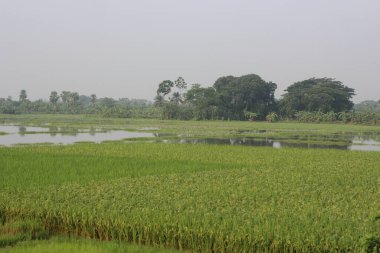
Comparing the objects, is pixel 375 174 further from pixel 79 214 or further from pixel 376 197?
pixel 79 214

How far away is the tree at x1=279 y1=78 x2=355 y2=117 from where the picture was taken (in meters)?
62.2

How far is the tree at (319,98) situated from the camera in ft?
204

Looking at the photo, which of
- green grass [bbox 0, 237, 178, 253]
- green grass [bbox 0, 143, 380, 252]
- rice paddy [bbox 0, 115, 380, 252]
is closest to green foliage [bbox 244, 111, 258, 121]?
green grass [bbox 0, 143, 380, 252]

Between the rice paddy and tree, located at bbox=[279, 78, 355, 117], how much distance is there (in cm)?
5046

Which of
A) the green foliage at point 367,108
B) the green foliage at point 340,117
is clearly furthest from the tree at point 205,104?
the green foliage at point 367,108

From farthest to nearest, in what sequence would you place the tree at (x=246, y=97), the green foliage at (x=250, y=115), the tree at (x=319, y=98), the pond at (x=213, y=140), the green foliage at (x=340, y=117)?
the tree at (x=246, y=97) < the green foliage at (x=250, y=115) < the tree at (x=319, y=98) < the green foliage at (x=340, y=117) < the pond at (x=213, y=140)

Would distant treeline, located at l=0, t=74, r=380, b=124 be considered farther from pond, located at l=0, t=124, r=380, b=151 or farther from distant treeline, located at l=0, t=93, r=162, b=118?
pond, located at l=0, t=124, r=380, b=151

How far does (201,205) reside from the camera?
7844 millimetres

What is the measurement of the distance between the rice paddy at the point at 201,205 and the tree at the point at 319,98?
50.5 meters

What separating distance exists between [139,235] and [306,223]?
2745mm

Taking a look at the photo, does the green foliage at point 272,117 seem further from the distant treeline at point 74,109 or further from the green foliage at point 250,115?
the distant treeline at point 74,109

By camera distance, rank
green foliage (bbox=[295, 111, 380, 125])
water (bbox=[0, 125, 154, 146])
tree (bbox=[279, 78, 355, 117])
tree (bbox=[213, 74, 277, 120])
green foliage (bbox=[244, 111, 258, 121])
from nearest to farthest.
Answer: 1. water (bbox=[0, 125, 154, 146])
2. green foliage (bbox=[295, 111, 380, 125])
3. tree (bbox=[279, 78, 355, 117])
4. green foliage (bbox=[244, 111, 258, 121])
5. tree (bbox=[213, 74, 277, 120])

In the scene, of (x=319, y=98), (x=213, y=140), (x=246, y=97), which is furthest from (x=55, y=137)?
(x=319, y=98)

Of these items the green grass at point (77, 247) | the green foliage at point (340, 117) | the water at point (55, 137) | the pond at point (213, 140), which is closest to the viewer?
the green grass at point (77, 247)
